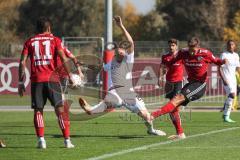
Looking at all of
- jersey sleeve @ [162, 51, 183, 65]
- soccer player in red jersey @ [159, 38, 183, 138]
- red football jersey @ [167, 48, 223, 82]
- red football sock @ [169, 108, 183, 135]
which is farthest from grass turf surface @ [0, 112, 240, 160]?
jersey sleeve @ [162, 51, 183, 65]

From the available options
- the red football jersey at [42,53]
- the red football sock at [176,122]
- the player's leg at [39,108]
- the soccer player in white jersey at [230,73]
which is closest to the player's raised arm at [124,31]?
the red football sock at [176,122]

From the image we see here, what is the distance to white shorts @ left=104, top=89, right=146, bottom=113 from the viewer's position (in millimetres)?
15734

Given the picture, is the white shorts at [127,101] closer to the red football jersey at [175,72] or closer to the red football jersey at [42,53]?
the red football jersey at [175,72]

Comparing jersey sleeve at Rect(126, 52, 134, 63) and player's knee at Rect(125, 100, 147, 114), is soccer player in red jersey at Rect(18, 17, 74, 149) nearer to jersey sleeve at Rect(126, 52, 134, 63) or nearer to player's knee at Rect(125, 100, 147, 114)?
jersey sleeve at Rect(126, 52, 134, 63)

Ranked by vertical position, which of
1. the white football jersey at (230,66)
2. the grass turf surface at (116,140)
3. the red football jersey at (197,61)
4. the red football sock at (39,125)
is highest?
the red football jersey at (197,61)

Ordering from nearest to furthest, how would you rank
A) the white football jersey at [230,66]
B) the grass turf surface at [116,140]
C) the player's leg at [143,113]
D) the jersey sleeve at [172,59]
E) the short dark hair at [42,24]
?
1. the grass turf surface at [116,140]
2. the short dark hair at [42,24]
3. the jersey sleeve at [172,59]
4. the player's leg at [143,113]
5. the white football jersey at [230,66]

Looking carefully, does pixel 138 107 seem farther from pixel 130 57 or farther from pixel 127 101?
pixel 130 57

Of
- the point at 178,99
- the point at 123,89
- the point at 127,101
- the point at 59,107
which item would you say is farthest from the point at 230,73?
the point at 59,107

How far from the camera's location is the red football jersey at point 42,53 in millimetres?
13148

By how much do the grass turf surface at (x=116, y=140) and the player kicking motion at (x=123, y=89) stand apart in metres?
0.46

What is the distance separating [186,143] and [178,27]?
2551 inches

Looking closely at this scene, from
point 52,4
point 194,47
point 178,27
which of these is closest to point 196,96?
point 194,47

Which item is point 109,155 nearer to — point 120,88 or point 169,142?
point 169,142

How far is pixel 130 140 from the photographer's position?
1462 centimetres
